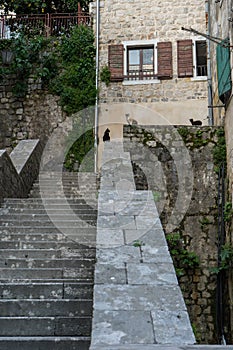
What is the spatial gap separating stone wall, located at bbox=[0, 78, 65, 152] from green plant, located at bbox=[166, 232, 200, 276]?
21.6 feet

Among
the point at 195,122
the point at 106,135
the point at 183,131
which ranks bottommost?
the point at 106,135

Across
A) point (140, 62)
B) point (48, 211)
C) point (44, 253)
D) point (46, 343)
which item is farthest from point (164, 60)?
point (46, 343)

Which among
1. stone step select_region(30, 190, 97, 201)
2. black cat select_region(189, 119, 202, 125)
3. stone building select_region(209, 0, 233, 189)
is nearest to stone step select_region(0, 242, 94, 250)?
stone step select_region(30, 190, 97, 201)

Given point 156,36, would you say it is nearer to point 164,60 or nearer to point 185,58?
point 164,60

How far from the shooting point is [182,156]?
24.7 ft

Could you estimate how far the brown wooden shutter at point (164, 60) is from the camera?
1254cm

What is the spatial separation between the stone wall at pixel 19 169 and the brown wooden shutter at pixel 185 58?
527 cm

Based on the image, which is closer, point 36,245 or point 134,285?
point 134,285

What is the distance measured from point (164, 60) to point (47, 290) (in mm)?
10299

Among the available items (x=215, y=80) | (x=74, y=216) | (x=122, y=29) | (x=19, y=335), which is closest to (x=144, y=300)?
(x=19, y=335)

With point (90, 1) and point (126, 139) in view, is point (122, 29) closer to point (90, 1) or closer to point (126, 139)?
point (90, 1)

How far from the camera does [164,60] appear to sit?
41.5ft

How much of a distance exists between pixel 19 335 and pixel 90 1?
13.1m

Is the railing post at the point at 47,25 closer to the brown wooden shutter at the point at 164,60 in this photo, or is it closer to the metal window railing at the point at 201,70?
the brown wooden shutter at the point at 164,60
